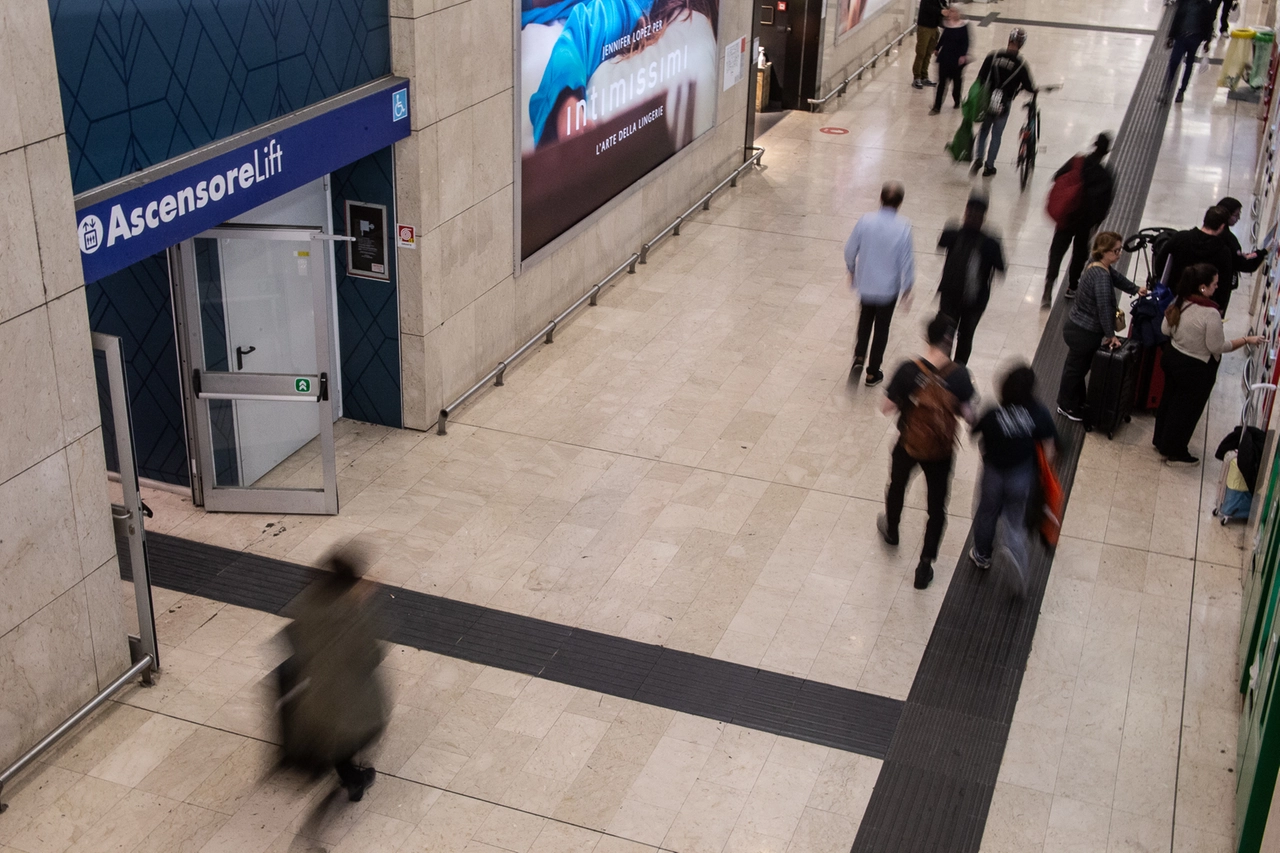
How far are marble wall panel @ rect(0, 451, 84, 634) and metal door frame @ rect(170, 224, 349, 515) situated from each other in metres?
2.09

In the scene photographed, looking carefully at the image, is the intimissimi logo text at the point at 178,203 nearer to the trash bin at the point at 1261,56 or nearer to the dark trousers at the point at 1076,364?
the dark trousers at the point at 1076,364

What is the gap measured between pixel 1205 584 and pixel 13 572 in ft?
21.7

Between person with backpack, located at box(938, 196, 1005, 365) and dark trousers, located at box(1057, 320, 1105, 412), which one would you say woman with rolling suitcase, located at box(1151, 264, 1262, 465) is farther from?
person with backpack, located at box(938, 196, 1005, 365)

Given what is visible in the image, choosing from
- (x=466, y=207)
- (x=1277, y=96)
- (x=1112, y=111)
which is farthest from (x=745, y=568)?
(x=1112, y=111)

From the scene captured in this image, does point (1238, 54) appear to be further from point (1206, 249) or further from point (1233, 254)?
point (1206, 249)

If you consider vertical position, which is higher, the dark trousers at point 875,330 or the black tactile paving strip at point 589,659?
the dark trousers at point 875,330

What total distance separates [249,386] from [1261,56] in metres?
16.0

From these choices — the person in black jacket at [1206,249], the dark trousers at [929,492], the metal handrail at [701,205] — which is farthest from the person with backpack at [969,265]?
the metal handrail at [701,205]

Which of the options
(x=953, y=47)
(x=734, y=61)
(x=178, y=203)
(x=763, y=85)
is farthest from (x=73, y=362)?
(x=953, y=47)

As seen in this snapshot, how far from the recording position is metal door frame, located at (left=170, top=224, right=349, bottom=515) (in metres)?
8.01

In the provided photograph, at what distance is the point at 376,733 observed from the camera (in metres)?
5.86

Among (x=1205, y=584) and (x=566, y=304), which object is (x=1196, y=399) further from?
(x=566, y=304)

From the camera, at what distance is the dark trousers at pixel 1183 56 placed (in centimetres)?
1827

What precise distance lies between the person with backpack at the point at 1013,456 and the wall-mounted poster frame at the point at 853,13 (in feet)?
42.1
